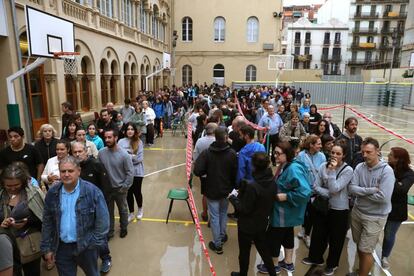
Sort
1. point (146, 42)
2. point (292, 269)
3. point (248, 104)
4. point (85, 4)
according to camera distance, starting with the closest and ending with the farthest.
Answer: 1. point (292, 269)
2. point (85, 4)
3. point (248, 104)
4. point (146, 42)

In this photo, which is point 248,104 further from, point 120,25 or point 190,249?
point 190,249

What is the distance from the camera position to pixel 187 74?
106ft

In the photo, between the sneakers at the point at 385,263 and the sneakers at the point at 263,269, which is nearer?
the sneakers at the point at 263,269

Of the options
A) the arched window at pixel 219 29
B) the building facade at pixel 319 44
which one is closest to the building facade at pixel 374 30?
the building facade at pixel 319 44

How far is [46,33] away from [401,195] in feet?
27.3

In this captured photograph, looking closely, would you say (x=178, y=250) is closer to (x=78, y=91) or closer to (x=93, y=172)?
(x=93, y=172)

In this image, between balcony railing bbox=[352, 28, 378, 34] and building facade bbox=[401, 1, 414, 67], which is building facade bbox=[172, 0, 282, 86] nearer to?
building facade bbox=[401, 1, 414, 67]

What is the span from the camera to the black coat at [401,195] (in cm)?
353

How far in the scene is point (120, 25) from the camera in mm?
15758

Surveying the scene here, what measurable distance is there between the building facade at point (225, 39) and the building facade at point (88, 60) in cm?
897

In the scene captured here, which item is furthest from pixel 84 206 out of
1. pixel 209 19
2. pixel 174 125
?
pixel 209 19

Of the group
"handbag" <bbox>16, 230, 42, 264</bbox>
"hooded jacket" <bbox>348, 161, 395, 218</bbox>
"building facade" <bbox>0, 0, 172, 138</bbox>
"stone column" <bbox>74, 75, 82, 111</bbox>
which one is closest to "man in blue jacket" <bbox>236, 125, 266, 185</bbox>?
"hooded jacket" <bbox>348, 161, 395, 218</bbox>

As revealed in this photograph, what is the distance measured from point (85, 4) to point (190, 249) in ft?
38.8

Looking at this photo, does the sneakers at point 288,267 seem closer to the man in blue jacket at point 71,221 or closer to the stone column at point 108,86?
the man in blue jacket at point 71,221
